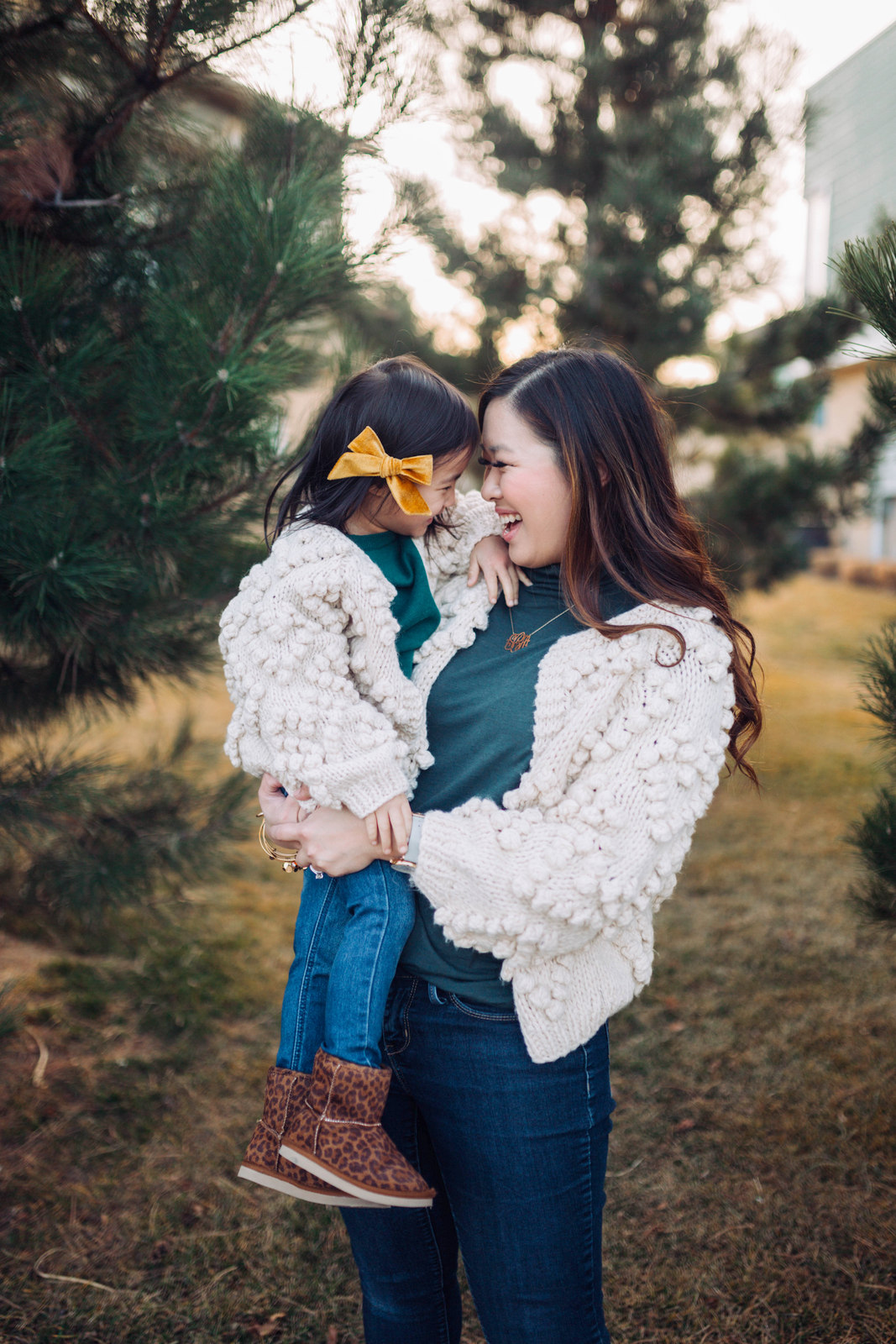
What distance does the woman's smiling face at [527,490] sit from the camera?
51.3 inches

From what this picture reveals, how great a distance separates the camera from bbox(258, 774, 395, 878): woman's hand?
1213 mm

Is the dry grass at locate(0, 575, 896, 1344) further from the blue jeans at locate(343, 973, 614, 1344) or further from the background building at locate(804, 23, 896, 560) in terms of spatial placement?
the background building at locate(804, 23, 896, 560)

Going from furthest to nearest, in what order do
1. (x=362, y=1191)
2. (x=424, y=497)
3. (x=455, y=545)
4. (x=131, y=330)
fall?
(x=131, y=330), (x=455, y=545), (x=424, y=497), (x=362, y=1191)

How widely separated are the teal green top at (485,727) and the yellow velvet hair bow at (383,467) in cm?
22

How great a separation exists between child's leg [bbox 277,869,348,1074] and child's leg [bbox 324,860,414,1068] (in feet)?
0.19

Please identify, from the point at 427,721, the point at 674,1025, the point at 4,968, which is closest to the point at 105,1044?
the point at 4,968

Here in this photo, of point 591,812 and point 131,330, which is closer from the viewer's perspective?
point 591,812

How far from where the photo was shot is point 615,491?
1305 mm

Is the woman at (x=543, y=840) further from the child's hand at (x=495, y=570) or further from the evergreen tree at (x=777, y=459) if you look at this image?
the evergreen tree at (x=777, y=459)

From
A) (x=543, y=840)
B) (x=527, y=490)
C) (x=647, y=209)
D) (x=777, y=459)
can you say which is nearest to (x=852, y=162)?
(x=647, y=209)

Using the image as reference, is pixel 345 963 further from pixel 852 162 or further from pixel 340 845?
pixel 852 162

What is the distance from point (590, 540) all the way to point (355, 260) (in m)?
0.90

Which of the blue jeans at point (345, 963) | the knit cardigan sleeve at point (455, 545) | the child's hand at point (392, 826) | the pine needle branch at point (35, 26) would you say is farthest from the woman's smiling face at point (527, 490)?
the pine needle branch at point (35, 26)

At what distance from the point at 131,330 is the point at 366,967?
1.51m
